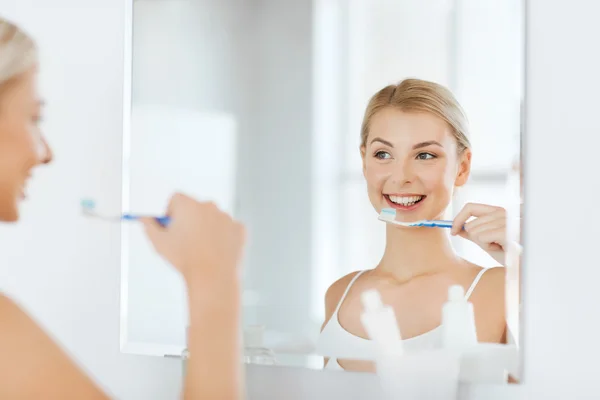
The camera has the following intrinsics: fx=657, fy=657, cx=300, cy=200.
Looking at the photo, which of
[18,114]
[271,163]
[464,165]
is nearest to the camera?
[464,165]

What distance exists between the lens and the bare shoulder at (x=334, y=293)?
3.31ft

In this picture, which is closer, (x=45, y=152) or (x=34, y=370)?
(x=34, y=370)

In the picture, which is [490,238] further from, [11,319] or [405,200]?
[11,319]

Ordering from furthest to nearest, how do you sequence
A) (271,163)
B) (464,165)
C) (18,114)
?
(18,114) < (271,163) < (464,165)

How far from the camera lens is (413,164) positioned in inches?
37.8

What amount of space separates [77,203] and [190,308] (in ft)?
1.09

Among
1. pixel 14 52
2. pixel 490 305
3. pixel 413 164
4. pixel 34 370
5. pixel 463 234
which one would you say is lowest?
pixel 34 370

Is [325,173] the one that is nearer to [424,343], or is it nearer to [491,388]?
[424,343]

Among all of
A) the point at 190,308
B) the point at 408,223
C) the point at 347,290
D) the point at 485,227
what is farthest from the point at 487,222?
the point at 190,308

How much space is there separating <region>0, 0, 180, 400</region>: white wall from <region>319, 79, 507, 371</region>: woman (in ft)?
1.38

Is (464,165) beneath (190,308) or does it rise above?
above

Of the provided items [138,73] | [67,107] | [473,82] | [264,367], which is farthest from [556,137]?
[67,107]

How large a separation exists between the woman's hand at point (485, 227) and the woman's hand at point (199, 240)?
0.35m

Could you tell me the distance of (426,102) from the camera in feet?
3.15
